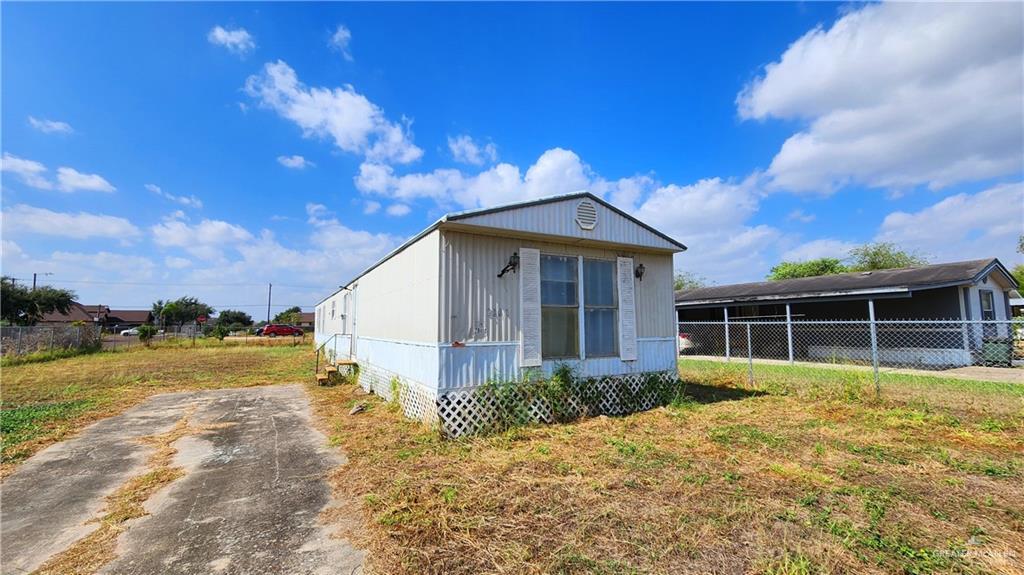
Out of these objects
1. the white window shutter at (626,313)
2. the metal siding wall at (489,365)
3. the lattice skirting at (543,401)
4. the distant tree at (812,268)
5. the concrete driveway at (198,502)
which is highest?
Result: the distant tree at (812,268)

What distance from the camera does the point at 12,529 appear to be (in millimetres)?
3172

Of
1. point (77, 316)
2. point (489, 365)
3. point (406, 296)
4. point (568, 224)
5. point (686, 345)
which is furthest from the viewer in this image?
point (77, 316)

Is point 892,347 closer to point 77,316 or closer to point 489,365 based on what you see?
point 489,365

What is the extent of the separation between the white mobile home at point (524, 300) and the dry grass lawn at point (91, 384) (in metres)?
4.55

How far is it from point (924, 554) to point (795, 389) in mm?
6003

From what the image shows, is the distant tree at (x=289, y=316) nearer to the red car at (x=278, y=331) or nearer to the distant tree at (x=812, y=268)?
the red car at (x=278, y=331)

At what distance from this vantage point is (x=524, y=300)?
5.96m

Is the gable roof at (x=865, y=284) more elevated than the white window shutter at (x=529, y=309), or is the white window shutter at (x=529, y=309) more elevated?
the gable roof at (x=865, y=284)

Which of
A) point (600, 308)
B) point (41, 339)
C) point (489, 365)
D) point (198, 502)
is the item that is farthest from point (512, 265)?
point (41, 339)

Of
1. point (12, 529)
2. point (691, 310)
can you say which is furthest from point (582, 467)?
point (691, 310)

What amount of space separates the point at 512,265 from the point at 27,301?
45651mm

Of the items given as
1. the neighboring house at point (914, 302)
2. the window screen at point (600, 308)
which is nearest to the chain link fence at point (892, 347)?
the neighboring house at point (914, 302)

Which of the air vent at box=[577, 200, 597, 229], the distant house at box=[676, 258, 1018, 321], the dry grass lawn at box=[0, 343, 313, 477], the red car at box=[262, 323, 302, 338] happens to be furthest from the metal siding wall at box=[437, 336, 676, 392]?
→ the red car at box=[262, 323, 302, 338]

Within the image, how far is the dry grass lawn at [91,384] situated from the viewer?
5911 mm
